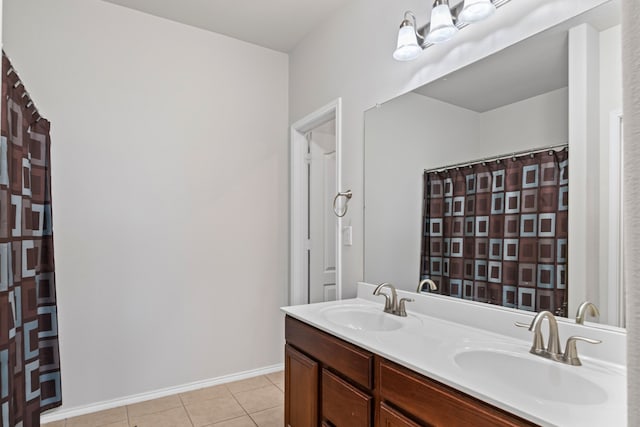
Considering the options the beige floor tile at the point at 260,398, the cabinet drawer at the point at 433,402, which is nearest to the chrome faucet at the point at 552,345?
the cabinet drawer at the point at 433,402

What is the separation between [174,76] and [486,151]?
2.36m

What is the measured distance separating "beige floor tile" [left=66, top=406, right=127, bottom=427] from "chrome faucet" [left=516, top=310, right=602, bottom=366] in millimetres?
2509

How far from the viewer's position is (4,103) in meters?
1.51

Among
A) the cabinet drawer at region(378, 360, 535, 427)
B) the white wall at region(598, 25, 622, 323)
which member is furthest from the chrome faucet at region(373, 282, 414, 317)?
the white wall at region(598, 25, 622, 323)

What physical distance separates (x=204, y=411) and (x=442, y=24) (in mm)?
2745

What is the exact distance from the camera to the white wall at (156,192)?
2.52m

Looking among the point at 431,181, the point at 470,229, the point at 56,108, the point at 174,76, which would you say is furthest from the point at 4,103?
the point at 470,229

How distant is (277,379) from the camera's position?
10.2 ft

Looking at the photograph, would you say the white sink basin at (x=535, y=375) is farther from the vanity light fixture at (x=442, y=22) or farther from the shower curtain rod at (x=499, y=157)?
the vanity light fixture at (x=442, y=22)

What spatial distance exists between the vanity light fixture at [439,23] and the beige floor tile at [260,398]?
2424 millimetres

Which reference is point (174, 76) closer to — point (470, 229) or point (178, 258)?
point (178, 258)

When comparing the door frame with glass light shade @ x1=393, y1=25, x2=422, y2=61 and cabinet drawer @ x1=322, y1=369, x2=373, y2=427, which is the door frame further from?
cabinet drawer @ x1=322, y1=369, x2=373, y2=427

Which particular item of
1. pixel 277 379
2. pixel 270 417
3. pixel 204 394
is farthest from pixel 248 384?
pixel 270 417

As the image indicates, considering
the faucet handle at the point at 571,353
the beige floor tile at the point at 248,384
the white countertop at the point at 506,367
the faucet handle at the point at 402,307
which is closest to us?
the white countertop at the point at 506,367
